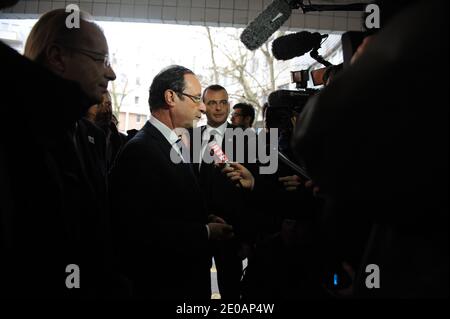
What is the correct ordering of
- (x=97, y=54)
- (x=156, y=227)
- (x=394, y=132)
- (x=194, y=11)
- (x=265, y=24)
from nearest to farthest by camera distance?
(x=394, y=132), (x=97, y=54), (x=156, y=227), (x=265, y=24), (x=194, y=11)

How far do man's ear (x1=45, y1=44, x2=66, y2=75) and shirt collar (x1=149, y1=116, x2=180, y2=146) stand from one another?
67cm

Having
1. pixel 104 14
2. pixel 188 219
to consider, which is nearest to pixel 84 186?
pixel 188 219

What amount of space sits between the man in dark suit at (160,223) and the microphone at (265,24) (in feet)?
2.99

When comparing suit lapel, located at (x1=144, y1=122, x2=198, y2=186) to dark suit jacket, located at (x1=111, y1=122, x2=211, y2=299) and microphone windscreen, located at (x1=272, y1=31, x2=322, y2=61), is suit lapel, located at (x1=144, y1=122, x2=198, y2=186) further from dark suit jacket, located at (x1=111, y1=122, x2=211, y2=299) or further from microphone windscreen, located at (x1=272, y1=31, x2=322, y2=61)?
microphone windscreen, located at (x1=272, y1=31, x2=322, y2=61)

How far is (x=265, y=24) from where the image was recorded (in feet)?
7.22

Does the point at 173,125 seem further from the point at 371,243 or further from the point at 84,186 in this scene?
the point at 371,243

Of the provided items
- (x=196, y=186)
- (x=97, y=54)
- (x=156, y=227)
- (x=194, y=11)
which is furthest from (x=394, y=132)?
(x=194, y=11)

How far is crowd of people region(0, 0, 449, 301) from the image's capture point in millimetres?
574

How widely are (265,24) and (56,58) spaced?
1.41m

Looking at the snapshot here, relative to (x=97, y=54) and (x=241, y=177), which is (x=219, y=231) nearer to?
(x=241, y=177)

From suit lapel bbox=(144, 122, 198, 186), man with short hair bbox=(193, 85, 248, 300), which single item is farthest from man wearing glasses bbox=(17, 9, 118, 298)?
man with short hair bbox=(193, 85, 248, 300)

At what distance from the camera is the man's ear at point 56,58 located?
1.17m

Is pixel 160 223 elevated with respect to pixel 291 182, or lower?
lower
